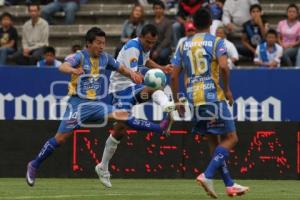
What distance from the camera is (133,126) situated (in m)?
14.7

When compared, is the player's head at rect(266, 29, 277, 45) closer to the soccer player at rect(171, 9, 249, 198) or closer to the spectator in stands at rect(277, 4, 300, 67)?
the spectator in stands at rect(277, 4, 300, 67)

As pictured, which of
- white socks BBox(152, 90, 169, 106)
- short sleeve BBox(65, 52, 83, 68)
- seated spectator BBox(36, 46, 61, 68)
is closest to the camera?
short sleeve BBox(65, 52, 83, 68)

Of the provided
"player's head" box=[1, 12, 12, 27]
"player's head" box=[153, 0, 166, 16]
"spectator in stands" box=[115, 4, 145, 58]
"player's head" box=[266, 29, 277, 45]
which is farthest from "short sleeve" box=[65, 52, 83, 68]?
→ "player's head" box=[1, 12, 12, 27]

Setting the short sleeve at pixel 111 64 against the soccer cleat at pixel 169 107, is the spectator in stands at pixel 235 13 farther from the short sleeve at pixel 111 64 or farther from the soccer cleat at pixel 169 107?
the short sleeve at pixel 111 64

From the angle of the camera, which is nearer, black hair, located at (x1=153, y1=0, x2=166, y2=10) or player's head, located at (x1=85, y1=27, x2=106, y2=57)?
player's head, located at (x1=85, y1=27, x2=106, y2=57)

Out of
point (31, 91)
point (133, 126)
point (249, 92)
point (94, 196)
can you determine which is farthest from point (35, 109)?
point (94, 196)

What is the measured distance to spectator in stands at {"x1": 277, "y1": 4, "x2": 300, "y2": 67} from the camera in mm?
21139

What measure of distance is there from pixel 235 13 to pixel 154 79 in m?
7.67

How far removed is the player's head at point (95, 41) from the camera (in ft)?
46.6

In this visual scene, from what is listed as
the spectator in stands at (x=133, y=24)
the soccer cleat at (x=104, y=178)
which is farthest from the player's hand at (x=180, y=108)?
the spectator in stands at (x=133, y=24)

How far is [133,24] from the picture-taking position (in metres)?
22.3

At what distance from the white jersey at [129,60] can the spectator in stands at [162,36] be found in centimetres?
590

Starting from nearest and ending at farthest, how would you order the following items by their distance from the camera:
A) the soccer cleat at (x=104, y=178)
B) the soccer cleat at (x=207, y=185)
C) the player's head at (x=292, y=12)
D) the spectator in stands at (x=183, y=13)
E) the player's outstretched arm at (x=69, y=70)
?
1. the soccer cleat at (x=207, y=185)
2. the player's outstretched arm at (x=69, y=70)
3. the soccer cleat at (x=104, y=178)
4. the player's head at (x=292, y=12)
5. the spectator in stands at (x=183, y=13)

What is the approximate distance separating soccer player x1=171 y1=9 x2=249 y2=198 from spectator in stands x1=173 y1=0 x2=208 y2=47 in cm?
924
